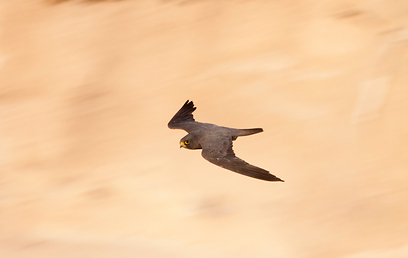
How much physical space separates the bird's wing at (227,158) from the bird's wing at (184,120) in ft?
2.81

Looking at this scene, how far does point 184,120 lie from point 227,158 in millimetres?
1681

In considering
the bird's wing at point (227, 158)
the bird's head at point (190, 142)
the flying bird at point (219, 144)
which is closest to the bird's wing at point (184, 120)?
the flying bird at point (219, 144)

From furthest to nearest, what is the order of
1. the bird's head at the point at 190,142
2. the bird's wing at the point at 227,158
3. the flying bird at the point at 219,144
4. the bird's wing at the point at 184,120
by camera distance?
1. the bird's wing at the point at 184,120
2. the bird's head at the point at 190,142
3. the flying bird at the point at 219,144
4. the bird's wing at the point at 227,158

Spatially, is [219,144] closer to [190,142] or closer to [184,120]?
[190,142]

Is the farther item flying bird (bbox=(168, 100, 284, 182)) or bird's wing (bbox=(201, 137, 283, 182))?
flying bird (bbox=(168, 100, 284, 182))

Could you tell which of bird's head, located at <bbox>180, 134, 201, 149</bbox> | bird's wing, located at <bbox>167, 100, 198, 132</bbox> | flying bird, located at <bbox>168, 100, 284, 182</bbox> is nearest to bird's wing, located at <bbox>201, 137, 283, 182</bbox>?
flying bird, located at <bbox>168, 100, 284, 182</bbox>

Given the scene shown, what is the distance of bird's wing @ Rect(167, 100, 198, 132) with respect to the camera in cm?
723

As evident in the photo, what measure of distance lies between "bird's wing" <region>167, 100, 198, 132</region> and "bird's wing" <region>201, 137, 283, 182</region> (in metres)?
0.86

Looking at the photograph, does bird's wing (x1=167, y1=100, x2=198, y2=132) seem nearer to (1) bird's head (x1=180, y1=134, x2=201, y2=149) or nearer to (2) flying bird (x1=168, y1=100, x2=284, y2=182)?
(2) flying bird (x1=168, y1=100, x2=284, y2=182)

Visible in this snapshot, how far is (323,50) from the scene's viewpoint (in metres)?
9.55

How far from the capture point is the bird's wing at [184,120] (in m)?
7.23

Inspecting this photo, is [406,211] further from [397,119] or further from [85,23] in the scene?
[85,23]

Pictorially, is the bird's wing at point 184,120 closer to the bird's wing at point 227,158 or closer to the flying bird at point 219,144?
the flying bird at point 219,144

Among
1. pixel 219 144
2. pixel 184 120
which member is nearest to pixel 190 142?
pixel 219 144
